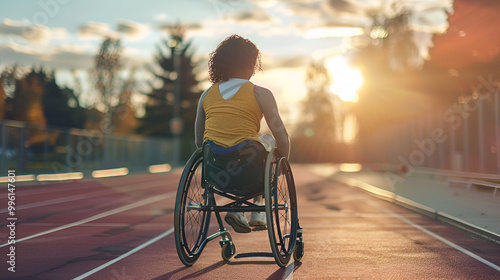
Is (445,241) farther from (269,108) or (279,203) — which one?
(269,108)

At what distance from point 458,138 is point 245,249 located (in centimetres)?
1511

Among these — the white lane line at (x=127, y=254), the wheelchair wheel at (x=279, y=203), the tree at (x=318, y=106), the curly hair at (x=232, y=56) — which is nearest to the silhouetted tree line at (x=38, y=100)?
the tree at (x=318, y=106)

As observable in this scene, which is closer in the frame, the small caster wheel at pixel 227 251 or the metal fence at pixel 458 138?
the small caster wheel at pixel 227 251

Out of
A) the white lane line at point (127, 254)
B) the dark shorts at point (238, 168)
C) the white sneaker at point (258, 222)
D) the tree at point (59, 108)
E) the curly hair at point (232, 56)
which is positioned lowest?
the white lane line at point (127, 254)

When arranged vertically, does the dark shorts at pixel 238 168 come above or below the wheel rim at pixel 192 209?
above

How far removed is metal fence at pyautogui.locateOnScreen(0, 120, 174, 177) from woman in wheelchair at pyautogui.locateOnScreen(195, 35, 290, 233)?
1851 centimetres

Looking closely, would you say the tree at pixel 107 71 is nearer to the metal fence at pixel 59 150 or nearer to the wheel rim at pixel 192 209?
the metal fence at pixel 59 150

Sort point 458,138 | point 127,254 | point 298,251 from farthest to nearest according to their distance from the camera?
point 458,138
point 127,254
point 298,251

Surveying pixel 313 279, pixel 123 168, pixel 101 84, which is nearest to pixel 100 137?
pixel 123 168

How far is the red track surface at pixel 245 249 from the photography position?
5.43 meters

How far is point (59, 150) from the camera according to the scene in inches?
1089

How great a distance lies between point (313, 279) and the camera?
5.15 meters

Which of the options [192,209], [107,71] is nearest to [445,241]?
[192,209]

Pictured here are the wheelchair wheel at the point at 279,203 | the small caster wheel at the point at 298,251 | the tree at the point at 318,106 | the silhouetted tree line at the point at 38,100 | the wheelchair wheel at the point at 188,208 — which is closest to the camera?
the wheelchair wheel at the point at 279,203
